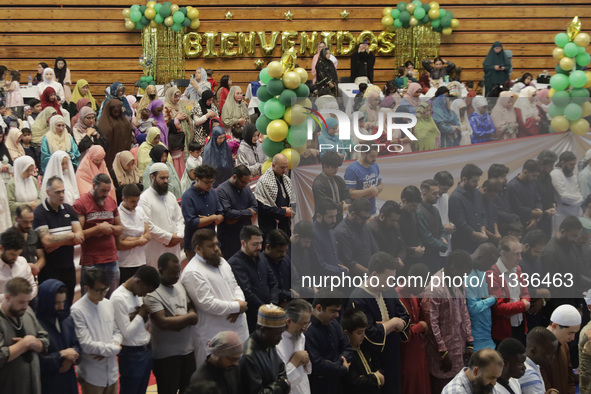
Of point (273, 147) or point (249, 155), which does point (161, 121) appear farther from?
point (273, 147)

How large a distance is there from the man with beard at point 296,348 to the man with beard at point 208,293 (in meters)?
0.60

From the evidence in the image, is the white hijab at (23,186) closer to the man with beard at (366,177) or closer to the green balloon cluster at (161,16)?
the man with beard at (366,177)

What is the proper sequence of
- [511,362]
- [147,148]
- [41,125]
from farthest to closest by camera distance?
1. [41,125]
2. [147,148]
3. [511,362]

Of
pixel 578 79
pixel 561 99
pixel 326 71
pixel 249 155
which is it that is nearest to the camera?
pixel 561 99

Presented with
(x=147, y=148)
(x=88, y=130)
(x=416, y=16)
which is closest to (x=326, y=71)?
(x=416, y=16)

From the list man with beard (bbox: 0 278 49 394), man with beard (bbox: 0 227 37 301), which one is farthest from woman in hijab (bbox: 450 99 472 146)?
man with beard (bbox: 0 278 49 394)

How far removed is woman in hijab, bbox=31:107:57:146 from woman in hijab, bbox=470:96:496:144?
5692 mm

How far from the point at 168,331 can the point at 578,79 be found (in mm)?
4889

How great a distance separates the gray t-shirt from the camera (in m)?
5.77

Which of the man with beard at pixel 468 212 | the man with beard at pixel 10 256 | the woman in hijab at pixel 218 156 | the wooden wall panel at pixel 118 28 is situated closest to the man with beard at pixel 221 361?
the man with beard at pixel 10 256

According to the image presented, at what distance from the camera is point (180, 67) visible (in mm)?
18438

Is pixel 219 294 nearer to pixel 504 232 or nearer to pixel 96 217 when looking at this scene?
pixel 96 217

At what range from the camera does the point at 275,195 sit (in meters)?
8.09

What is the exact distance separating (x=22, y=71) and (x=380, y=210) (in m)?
14.1
